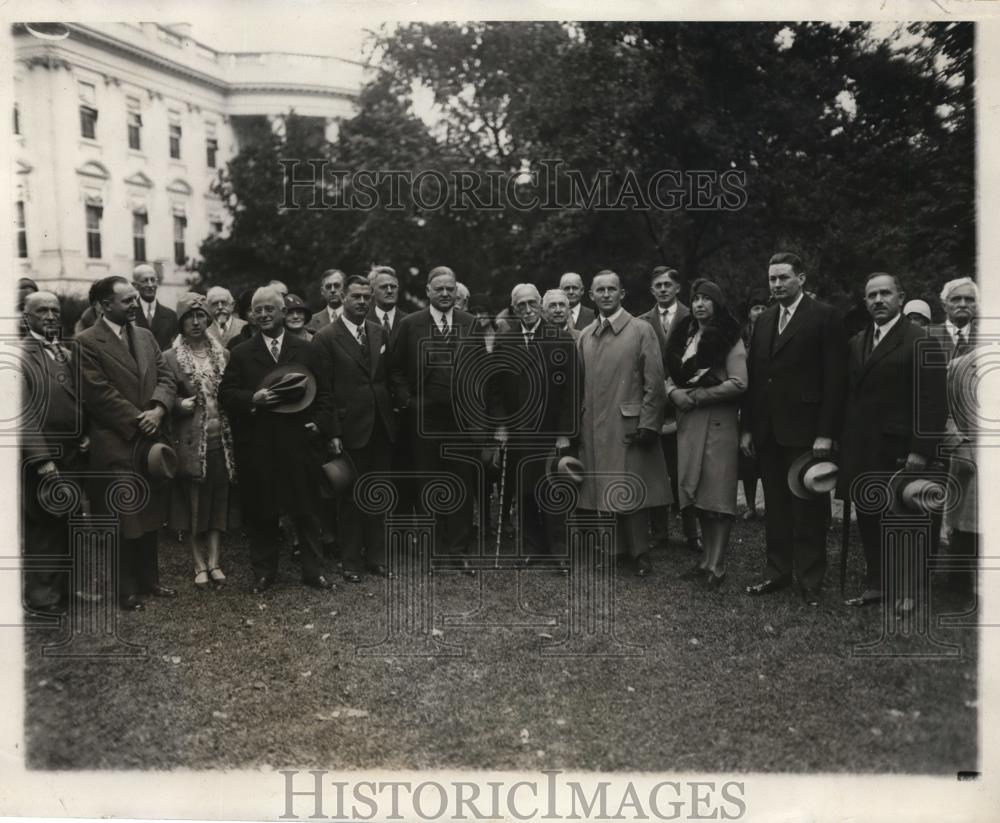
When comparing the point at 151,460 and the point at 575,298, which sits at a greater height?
the point at 575,298

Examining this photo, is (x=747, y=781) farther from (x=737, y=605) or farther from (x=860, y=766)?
(x=737, y=605)

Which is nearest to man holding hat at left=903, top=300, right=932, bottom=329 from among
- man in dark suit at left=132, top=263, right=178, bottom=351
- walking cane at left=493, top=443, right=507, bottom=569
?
walking cane at left=493, top=443, right=507, bottom=569

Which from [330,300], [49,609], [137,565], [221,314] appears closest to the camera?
[49,609]

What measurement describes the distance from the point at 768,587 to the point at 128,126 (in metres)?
4.89

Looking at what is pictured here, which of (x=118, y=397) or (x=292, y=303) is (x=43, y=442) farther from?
(x=292, y=303)

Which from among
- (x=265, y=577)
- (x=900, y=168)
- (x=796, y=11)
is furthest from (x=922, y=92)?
(x=265, y=577)

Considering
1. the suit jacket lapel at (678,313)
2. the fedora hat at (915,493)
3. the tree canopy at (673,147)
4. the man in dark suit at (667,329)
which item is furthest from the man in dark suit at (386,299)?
the fedora hat at (915,493)

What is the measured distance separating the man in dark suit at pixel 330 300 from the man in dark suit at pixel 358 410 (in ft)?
2.41

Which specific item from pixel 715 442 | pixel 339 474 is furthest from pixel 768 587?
pixel 339 474

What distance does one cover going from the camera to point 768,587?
5.61 m

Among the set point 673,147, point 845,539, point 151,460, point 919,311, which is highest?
point 673,147

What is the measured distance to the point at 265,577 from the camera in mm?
5859

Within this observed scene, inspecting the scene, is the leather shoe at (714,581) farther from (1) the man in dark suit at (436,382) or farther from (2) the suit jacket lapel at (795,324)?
(1) the man in dark suit at (436,382)

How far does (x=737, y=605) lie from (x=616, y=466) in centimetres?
119
